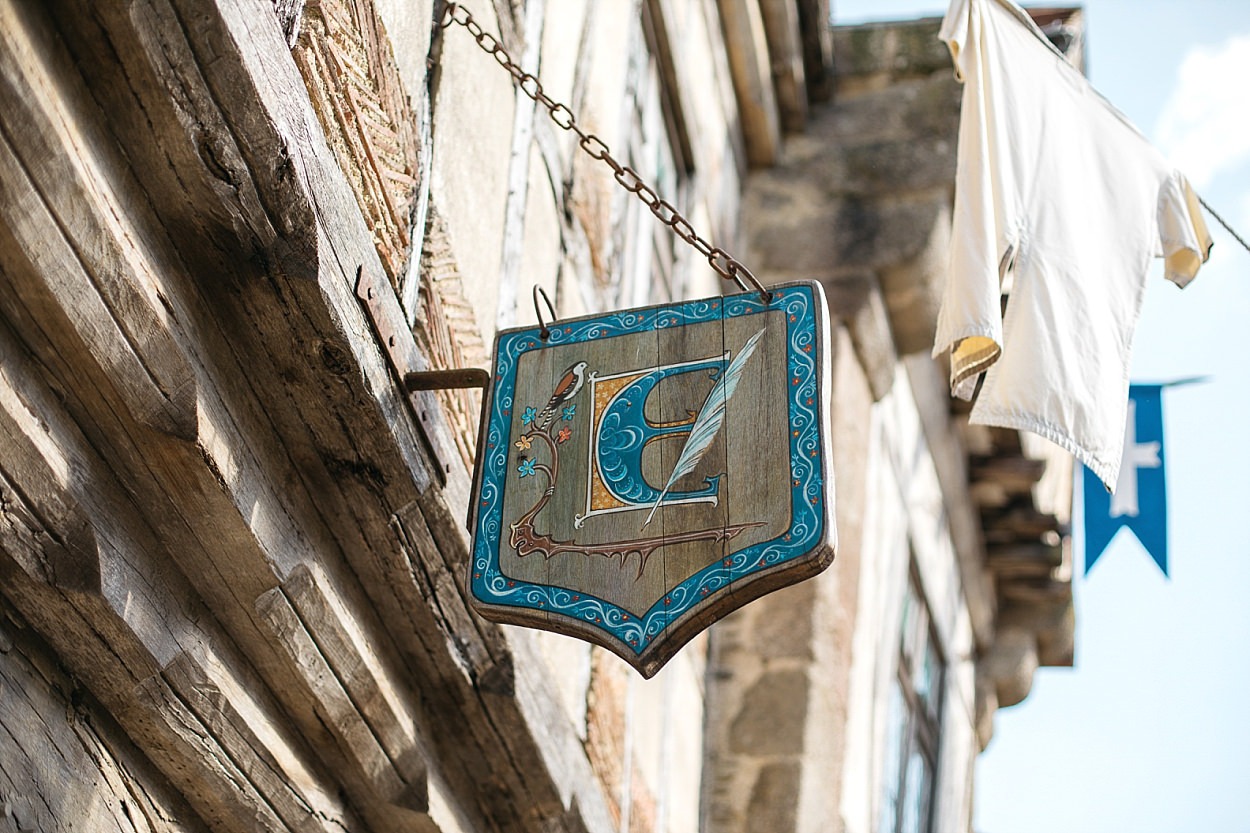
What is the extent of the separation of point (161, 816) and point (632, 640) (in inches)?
26.5

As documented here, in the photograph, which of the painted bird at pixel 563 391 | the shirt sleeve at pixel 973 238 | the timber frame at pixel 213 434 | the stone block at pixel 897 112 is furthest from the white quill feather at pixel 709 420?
the stone block at pixel 897 112

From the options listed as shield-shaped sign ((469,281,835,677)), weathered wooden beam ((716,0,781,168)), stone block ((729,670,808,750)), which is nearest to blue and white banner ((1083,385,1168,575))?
stone block ((729,670,808,750))

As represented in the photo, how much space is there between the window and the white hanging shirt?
8.16 ft

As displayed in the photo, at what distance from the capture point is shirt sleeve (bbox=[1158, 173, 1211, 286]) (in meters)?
3.29

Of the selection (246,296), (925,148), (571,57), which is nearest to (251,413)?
(246,296)

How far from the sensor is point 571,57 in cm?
333

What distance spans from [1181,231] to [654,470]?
171 centimetres

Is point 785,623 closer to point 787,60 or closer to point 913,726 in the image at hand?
point 913,726

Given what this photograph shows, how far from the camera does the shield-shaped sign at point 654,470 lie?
1.94m

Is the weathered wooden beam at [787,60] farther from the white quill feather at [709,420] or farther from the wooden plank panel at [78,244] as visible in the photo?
the wooden plank panel at [78,244]

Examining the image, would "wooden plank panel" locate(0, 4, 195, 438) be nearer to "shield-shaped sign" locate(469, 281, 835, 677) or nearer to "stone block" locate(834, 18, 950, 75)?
"shield-shaped sign" locate(469, 281, 835, 677)

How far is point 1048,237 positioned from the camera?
3027 mm

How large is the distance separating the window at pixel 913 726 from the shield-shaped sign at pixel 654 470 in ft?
10.9

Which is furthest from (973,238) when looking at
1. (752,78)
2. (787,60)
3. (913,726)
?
(913,726)
